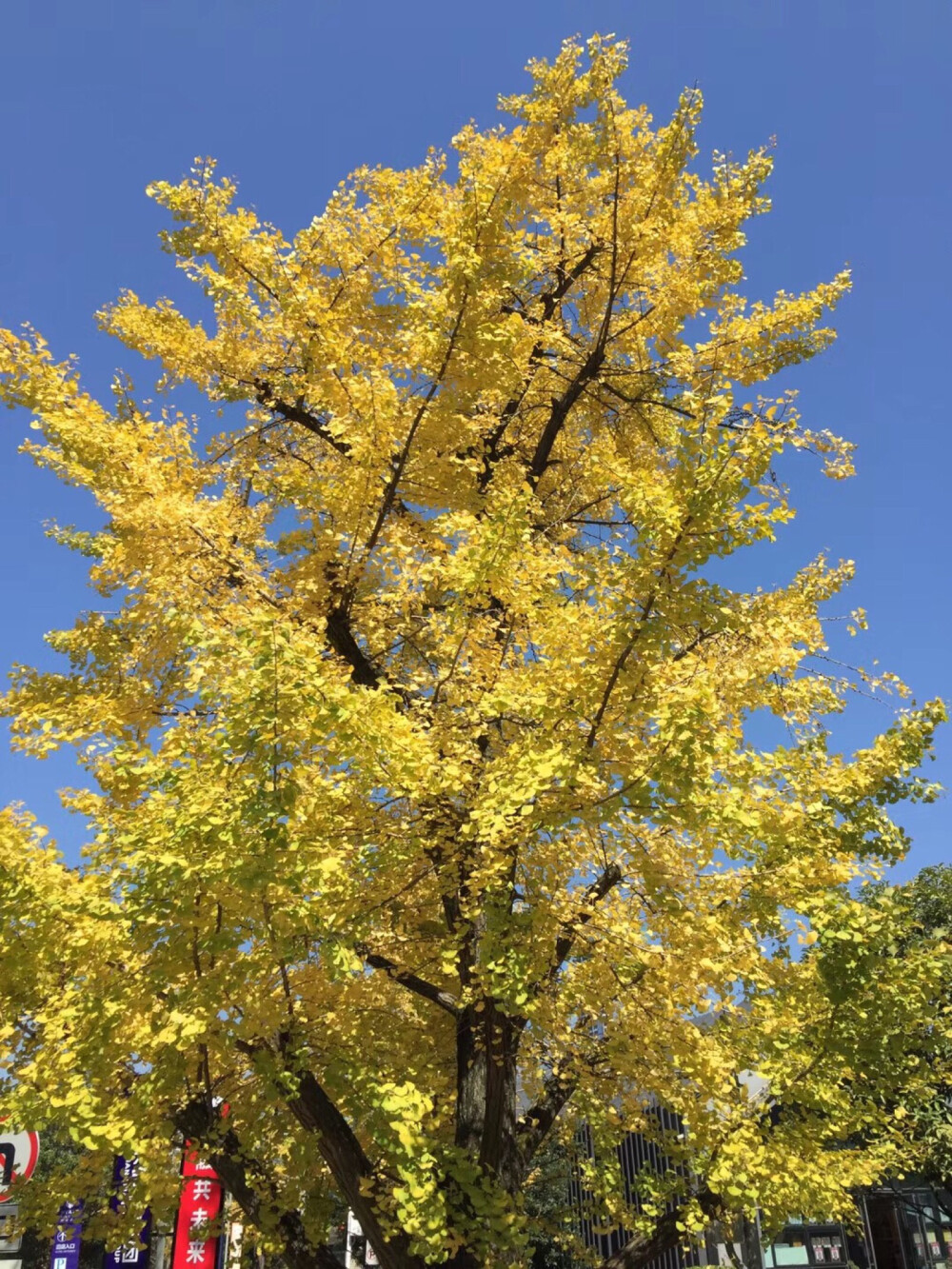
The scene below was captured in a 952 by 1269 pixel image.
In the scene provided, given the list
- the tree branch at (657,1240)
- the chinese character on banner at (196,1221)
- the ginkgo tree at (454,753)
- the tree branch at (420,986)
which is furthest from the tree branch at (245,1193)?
the chinese character on banner at (196,1221)

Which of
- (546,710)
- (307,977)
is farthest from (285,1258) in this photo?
(546,710)

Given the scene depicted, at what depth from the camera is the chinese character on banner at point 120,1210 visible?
17.6ft

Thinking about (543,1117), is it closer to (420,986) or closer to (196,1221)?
(420,986)

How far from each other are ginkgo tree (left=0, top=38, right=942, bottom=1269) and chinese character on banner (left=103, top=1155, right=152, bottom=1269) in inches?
13.1

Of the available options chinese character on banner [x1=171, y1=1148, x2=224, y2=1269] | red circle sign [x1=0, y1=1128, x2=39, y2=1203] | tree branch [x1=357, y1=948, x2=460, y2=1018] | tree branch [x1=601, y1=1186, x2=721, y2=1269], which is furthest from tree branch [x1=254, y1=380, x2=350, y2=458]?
chinese character on banner [x1=171, y1=1148, x2=224, y2=1269]

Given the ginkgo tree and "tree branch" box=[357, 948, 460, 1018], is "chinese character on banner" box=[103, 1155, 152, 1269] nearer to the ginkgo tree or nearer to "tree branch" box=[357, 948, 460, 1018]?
the ginkgo tree

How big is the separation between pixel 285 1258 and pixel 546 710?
3998mm

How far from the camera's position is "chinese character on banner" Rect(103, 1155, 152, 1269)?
535 centimetres

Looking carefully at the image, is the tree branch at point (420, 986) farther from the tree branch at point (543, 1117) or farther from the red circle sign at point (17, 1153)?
the red circle sign at point (17, 1153)

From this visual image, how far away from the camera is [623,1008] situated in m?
5.40

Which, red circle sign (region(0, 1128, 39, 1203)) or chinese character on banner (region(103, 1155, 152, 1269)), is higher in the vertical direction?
red circle sign (region(0, 1128, 39, 1203))

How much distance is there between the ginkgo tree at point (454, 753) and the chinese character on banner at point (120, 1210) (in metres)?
0.33

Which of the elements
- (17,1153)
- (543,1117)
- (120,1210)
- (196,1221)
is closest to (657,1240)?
(543,1117)

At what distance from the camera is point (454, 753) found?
4527 mm
